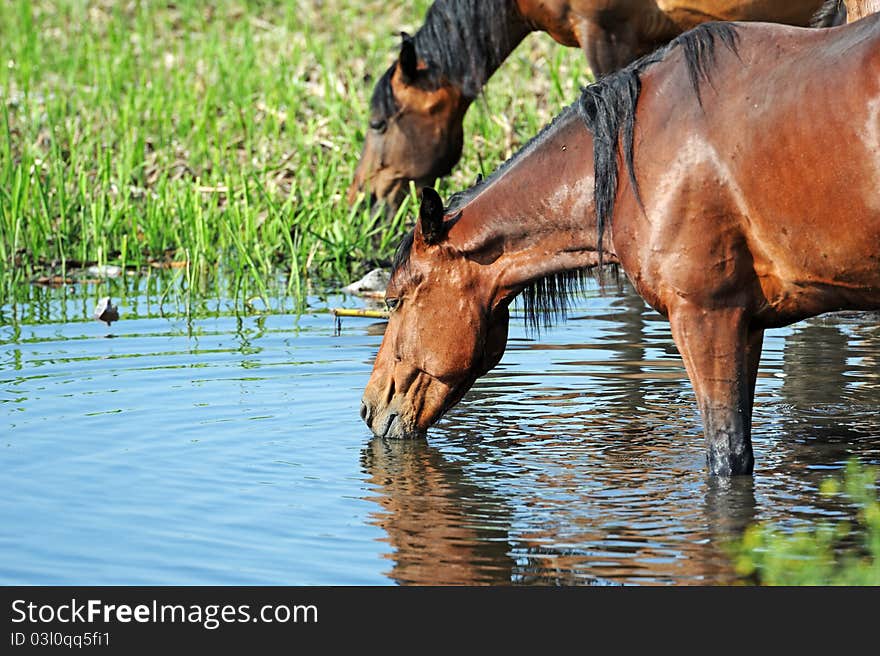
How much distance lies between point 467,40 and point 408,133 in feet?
2.89

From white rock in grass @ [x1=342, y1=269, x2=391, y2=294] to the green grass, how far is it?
0.96 ft

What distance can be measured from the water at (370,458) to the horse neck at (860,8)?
63.1 inches

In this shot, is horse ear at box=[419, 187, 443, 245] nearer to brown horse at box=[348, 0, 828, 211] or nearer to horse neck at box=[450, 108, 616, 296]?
horse neck at box=[450, 108, 616, 296]

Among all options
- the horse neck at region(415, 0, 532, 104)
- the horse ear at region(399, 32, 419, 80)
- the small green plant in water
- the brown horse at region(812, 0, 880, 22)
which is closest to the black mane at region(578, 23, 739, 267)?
the small green plant in water

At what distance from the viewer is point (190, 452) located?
222 inches

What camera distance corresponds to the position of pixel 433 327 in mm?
5512

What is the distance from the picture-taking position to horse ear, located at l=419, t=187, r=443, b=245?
207 inches

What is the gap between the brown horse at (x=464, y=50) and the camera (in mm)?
8750

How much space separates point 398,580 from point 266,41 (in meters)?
10.0

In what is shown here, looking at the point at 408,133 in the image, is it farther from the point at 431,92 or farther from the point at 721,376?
the point at 721,376

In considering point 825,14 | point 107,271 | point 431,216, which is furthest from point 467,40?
point 431,216

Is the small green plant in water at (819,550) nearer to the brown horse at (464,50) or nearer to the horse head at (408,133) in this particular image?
the brown horse at (464,50)
